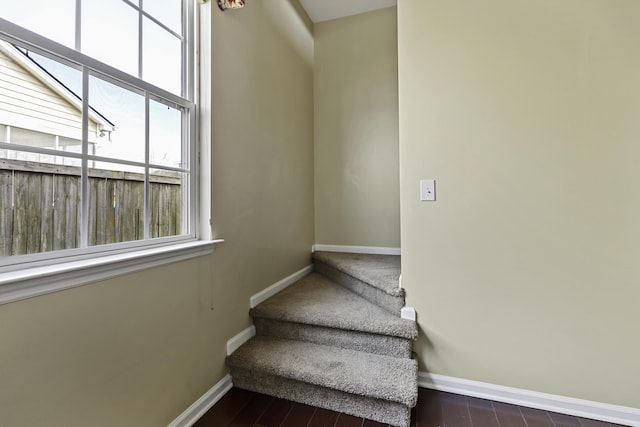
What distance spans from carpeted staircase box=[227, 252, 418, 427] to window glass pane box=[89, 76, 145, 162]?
4.05ft

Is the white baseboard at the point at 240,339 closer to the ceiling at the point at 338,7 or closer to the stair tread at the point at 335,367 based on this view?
the stair tread at the point at 335,367

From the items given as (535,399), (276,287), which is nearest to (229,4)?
(276,287)

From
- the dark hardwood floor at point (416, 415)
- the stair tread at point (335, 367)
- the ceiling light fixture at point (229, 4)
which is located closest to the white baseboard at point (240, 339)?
the stair tread at point (335, 367)

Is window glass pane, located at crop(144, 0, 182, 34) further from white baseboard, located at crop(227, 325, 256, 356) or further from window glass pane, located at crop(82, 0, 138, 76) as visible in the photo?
white baseboard, located at crop(227, 325, 256, 356)

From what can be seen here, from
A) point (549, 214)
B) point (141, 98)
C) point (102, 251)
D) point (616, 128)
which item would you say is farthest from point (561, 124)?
point (102, 251)

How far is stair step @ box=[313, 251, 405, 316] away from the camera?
1.86 metres

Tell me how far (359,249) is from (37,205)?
243cm

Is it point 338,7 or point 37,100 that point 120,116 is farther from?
point 338,7

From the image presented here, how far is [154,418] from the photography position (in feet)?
4.08

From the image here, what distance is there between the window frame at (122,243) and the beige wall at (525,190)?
1211 mm

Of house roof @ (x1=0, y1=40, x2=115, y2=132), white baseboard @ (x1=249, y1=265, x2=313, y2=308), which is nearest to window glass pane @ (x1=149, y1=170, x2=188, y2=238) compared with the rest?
house roof @ (x1=0, y1=40, x2=115, y2=132)

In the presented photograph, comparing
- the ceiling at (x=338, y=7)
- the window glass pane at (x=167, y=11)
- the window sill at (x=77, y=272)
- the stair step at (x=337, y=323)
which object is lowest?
the stair step at (x=337, y=323)

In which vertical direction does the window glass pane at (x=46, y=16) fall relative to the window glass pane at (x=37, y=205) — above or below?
above

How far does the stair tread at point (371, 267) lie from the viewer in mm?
1900
